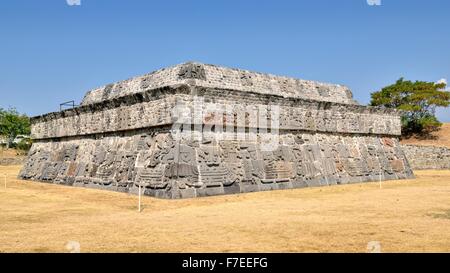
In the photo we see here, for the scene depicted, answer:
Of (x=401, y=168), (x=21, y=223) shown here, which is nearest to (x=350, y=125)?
(x=401, y=168)

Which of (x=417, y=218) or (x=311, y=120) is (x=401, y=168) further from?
(x=417, y=218)

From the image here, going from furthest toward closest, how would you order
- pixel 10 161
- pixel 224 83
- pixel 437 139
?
pixel 437 139
pixel 10 161
pixel 224 83

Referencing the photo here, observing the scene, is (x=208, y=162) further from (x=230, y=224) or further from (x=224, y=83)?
(x=230, y=224)

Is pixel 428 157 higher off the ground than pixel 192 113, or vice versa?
pixel 192 113

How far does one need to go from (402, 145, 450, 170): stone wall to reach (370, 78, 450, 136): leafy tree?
37.3 ft

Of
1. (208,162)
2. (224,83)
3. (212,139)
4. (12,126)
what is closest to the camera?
(208,162)

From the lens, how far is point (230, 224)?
6.34m

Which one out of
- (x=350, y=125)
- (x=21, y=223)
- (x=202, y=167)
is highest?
(x=350, y=125)

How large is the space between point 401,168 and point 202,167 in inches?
404

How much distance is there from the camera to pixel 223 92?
38.8 ft

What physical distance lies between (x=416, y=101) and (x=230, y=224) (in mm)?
39577

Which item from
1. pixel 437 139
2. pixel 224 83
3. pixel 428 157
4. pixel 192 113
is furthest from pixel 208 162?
pixel 437 139

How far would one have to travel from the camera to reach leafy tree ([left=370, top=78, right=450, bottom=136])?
132 ft
